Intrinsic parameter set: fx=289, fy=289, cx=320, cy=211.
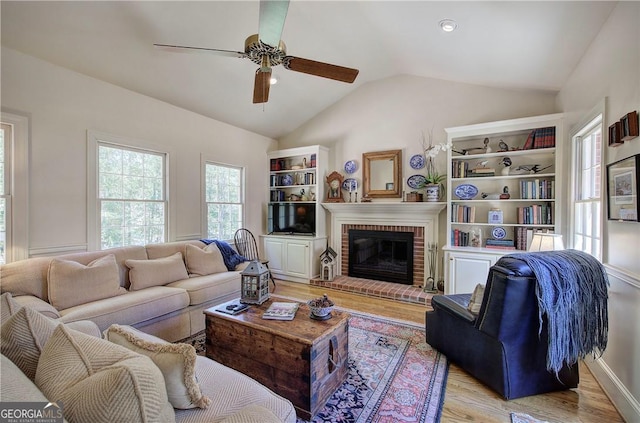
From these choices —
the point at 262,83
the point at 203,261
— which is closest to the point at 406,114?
the point at 262,83

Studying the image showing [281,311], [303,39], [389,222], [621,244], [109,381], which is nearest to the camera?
[109,381]

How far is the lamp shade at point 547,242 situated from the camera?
→ 8.24 ft

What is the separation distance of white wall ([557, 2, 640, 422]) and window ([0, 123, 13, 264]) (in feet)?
15.8

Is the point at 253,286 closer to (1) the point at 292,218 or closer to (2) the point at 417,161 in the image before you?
(1) the point at 292,218

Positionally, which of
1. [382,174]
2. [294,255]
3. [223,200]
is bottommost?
[294,255]

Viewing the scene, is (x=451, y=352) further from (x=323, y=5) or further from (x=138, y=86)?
(x=138, y=86)

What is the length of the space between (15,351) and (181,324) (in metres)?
2.04

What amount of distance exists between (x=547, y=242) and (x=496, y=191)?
1533mm

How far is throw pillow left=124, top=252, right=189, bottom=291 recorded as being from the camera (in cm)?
296

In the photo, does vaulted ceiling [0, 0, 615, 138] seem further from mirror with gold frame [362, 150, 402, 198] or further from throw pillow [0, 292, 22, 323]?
throw pillow [0, 292, 22, 323]

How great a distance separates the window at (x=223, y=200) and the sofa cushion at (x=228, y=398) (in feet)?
11.0

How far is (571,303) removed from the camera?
1845mm

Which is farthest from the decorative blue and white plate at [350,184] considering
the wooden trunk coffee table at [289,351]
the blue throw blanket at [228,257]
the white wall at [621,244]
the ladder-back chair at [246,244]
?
the white wall at [621,244]

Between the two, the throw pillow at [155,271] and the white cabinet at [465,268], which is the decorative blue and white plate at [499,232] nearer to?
the white cabinet at [465,268]
